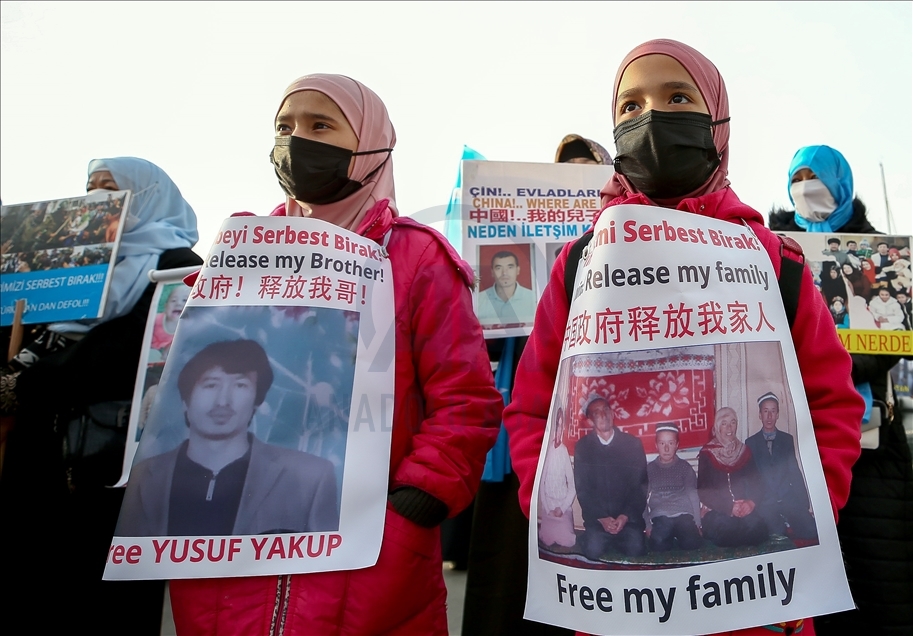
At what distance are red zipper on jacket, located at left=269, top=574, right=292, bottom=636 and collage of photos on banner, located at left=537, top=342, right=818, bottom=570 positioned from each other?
58cm

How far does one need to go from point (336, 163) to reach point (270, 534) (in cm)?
102

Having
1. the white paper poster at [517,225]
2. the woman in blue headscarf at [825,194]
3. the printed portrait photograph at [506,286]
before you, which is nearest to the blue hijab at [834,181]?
the woman in blue headscarf at [825,194]

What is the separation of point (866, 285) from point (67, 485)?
10.2ft

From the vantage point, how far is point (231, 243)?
177 centimetres

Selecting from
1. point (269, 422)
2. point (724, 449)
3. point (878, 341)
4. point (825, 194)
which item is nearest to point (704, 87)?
point (724, 449)

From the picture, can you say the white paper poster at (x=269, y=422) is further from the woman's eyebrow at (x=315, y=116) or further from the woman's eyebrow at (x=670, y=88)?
the woman's eyebrow at (x=670, y=88)

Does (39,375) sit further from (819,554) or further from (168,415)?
(819,554)

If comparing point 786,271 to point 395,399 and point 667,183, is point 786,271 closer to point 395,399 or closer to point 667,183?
point 667,183

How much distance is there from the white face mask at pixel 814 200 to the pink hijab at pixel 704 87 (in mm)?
1629

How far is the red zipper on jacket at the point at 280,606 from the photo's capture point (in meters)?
1.53

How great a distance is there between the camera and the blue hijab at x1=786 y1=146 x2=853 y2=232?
308 centimetres

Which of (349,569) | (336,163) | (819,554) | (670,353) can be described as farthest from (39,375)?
(819,554)

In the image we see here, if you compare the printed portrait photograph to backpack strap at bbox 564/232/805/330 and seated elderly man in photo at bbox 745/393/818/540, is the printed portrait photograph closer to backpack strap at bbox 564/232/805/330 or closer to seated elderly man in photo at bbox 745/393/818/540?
backpack strap at bbox 564/232/805/330

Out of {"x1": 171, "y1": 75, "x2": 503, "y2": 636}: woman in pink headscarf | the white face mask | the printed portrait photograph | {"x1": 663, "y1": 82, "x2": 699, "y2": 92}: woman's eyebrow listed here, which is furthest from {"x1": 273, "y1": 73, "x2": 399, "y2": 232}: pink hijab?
the white face mask
